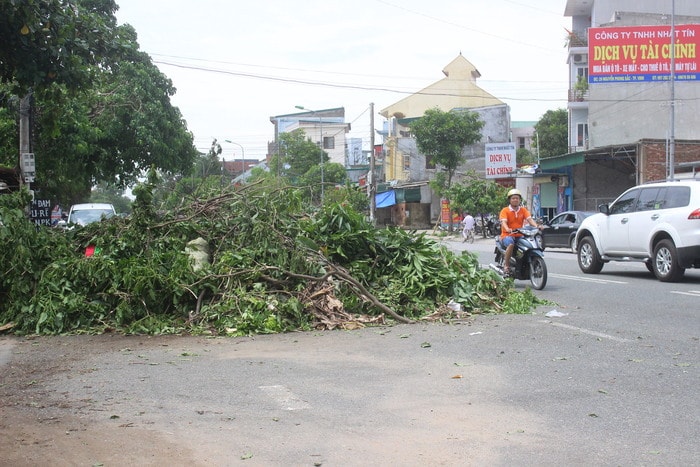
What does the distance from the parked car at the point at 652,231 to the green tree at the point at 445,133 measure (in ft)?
113

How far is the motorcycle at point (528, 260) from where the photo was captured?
1268 cm

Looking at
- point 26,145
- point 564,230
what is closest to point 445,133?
point 564,230

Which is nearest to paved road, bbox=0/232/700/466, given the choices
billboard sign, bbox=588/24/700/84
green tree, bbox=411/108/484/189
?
billboard sign, bbox=588/24/700/84

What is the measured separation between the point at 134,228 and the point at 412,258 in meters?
3.97

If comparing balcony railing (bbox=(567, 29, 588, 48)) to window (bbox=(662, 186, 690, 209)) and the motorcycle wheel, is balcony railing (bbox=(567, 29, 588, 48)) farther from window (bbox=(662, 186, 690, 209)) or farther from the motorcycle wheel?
the motorcycle wheel

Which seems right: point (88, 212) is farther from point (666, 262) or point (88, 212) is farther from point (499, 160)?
point (499, 160)

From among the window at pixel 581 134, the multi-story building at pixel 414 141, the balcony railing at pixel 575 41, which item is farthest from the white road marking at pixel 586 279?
the balcony railing at pixel 575 41

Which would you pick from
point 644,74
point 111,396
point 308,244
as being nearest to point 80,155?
point 308,244

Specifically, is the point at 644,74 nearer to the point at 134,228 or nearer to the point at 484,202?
the point at 484,202

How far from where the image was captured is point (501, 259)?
1343 cm

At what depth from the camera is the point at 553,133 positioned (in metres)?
61.3

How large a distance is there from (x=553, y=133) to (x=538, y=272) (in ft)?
168

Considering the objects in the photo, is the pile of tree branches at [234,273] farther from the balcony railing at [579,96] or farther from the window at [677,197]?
the balcony railing at [579,96]

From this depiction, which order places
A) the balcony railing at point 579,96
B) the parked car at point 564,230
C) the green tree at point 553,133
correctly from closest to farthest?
the parked car at point 564,230
the balcony railing at point 579,96
the green tree at point 553,133
